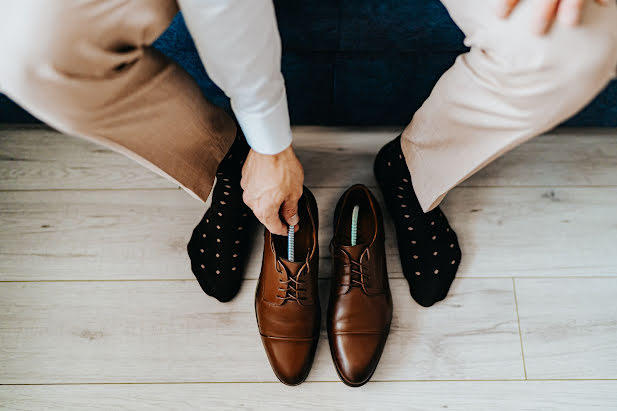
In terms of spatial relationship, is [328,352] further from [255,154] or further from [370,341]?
[255,154]

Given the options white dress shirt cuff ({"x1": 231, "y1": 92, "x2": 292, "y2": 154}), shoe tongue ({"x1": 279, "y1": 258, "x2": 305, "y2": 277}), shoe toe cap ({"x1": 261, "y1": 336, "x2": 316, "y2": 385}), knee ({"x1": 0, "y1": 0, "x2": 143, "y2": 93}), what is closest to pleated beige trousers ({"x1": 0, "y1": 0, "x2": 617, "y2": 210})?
knee ({"x1": 0, "y1": 0, "x2": 143, "y2": 93})

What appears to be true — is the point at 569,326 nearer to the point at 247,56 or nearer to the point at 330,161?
the point at 330,161

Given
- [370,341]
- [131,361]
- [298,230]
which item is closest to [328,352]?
[370,341]

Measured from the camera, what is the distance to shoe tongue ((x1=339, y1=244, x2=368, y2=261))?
759 millimetres

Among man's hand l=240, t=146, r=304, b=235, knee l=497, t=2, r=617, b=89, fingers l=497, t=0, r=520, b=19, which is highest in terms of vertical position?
fingers l=497, t=0, r=520, b=19

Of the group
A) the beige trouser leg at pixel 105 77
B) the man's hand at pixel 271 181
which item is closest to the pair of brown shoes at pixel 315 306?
the man's hand at pixel 271 181

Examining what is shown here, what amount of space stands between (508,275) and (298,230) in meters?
0.42

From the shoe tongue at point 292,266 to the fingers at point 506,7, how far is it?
466mm

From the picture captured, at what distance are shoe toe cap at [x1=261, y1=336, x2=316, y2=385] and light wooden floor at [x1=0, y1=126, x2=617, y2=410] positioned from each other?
38 mm

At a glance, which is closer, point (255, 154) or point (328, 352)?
point (255, 154)

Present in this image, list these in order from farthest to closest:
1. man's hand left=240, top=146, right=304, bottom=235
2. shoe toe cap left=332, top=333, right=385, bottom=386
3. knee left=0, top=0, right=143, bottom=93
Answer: shoe toe cap left=332, top=333, right=385, bottom=386, man's hand left=240, top=146, right=304, bottom=235, knee left=0, top=0, right=143, bottom=93

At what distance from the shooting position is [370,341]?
742 millimetres

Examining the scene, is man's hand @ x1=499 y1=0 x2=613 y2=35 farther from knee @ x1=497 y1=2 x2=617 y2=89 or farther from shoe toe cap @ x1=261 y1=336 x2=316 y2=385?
shoe toe cap @ x1=261 y1=336 x2=316 y2=385

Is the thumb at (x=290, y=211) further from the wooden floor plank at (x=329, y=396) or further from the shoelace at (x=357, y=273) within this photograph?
the wooden floor plank at (x=329, y=396)
